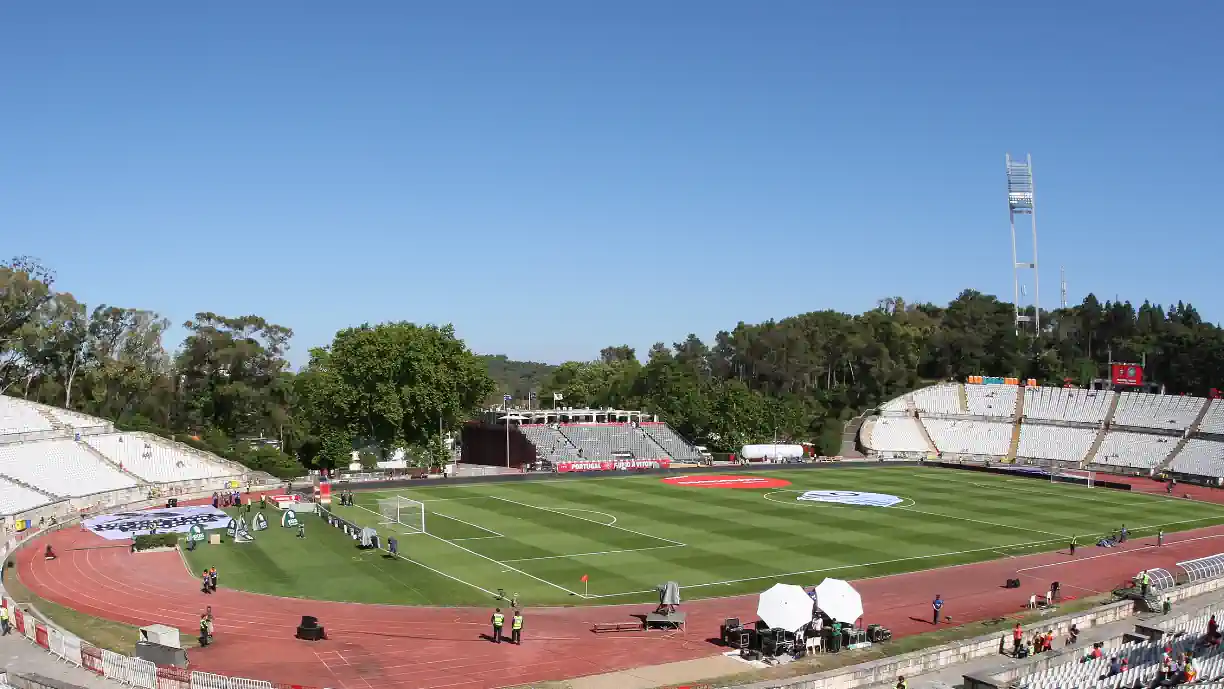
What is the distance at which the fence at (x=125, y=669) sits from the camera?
26.1 metres

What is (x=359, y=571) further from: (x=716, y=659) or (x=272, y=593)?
(x=716, y=659)

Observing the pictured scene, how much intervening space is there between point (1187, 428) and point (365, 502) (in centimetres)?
8435

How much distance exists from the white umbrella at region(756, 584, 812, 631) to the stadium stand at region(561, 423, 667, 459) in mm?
67516

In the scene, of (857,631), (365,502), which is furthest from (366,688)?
(365,502)

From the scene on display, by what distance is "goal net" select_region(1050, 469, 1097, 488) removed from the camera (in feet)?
292

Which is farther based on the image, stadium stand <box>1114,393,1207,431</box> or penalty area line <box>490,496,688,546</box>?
stadium stand <box>1114,393,1207,431</box>

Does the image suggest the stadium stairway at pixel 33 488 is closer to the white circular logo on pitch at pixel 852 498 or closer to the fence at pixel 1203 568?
the white circular logo on pitch at pixel 852 498

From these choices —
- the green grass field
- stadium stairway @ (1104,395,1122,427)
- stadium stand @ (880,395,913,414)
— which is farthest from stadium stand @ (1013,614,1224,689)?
stadium stand @ (880,395,913,414)

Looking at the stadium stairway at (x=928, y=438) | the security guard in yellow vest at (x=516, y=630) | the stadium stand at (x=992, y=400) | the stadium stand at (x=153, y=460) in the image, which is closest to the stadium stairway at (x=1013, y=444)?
the stadium stand at (x=992, y=400)

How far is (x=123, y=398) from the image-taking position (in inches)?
4294

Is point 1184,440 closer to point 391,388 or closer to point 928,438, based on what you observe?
point 928,438

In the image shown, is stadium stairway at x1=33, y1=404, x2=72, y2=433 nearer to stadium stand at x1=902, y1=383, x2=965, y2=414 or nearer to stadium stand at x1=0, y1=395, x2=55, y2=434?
stadium stand at x1=0, y1=395, x2=55, y2=434

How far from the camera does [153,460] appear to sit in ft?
247

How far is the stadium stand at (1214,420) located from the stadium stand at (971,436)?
63.5 ft
